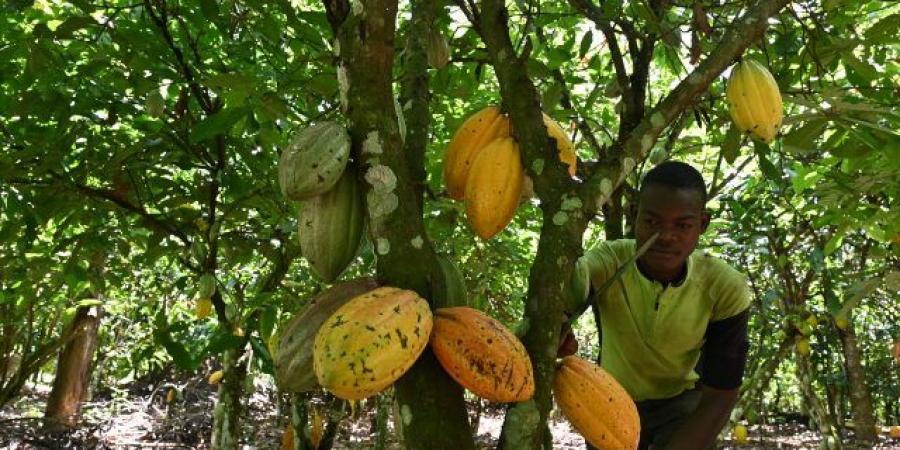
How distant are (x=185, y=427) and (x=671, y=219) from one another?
6.51m

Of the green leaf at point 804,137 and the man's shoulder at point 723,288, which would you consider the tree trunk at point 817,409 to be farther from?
the green leaf at point 804,137

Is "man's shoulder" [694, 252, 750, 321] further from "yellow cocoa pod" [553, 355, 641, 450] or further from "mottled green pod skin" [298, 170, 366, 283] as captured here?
"mottled green pod skin" [298, 170, 366, 283]

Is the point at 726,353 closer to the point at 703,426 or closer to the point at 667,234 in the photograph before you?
the point at 703,426

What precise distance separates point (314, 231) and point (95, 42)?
1559mm

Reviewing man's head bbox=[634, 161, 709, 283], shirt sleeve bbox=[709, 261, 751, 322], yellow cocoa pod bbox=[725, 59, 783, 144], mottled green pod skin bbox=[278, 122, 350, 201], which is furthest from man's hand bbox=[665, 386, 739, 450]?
mottled green pod skin bbox=[278, 122, 350, 201]

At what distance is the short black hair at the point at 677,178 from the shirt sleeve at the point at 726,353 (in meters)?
0.49

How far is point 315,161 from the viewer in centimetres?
109

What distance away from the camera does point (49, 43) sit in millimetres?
2396

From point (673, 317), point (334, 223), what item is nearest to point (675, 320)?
point (673, 317)

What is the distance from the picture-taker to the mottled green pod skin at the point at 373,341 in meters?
0.94

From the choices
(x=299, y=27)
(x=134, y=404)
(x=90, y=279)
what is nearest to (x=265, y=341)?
(x=299, y=27)

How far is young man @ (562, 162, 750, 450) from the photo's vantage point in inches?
73.9

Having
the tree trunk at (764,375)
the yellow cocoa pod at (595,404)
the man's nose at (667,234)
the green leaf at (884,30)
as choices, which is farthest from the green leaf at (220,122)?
the tree trunk at (764,375)

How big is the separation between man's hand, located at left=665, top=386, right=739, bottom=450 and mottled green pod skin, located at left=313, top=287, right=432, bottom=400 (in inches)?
51.1
